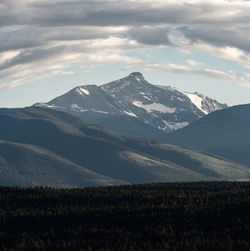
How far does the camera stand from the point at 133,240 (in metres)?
193

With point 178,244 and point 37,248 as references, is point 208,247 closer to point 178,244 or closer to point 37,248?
point 178,244

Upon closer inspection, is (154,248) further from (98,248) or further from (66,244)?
(66,244)

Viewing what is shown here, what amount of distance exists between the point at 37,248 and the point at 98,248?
738 inches

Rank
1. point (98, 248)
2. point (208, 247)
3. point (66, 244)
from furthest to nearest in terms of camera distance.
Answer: point (66, 244) → point (98, 248) → point (208, 247)

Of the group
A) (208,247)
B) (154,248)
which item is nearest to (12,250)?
(154,248)

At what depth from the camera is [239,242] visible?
17100 centimetres

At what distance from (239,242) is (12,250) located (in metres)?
57.2

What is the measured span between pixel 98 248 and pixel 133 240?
1553 cm

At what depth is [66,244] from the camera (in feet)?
633

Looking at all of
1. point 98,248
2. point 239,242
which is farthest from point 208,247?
point 98,248

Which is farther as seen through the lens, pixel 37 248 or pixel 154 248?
pixel 37 248

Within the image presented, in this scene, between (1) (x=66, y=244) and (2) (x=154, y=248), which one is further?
(1) (x=66, y=244)

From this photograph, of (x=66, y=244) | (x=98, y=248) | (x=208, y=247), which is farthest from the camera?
(x=66, y=244)

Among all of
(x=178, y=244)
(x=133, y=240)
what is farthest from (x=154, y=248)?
(x=133, y=240)
